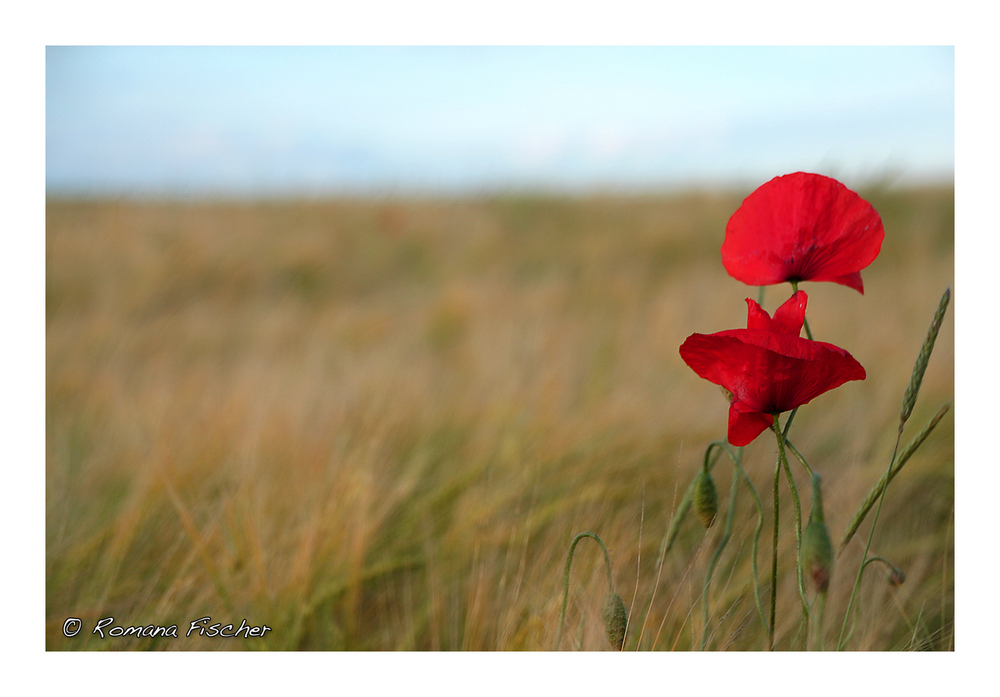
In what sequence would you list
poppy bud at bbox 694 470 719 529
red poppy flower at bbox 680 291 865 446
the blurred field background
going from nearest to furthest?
red poppy flower at bbox 680 291 865 446 < poppy bud at bbox 694 470 719 529 < the blurred field background

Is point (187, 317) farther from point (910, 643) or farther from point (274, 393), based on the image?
point (910, 643)

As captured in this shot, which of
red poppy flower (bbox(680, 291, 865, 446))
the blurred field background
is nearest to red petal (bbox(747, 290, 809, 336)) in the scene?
red poppy flower (bbox(680, 291, 865, 446))

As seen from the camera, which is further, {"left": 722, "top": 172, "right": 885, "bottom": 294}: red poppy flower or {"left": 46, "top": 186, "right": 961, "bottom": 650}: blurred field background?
{"left": 46, "top": 186, "right": 961, "bottom": 650}: blurred field background

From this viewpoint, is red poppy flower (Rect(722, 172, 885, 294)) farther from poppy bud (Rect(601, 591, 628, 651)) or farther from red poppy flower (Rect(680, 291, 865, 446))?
poppy bud (Rect(601, 591, 628, 651))

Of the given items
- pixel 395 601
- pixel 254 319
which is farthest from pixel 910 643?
pixel 254 319

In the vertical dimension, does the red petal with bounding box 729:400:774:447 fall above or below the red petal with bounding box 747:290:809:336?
below

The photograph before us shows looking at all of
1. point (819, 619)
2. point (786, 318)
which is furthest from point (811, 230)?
point (819, 619)

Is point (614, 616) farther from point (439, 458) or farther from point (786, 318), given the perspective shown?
point (439, 458)
